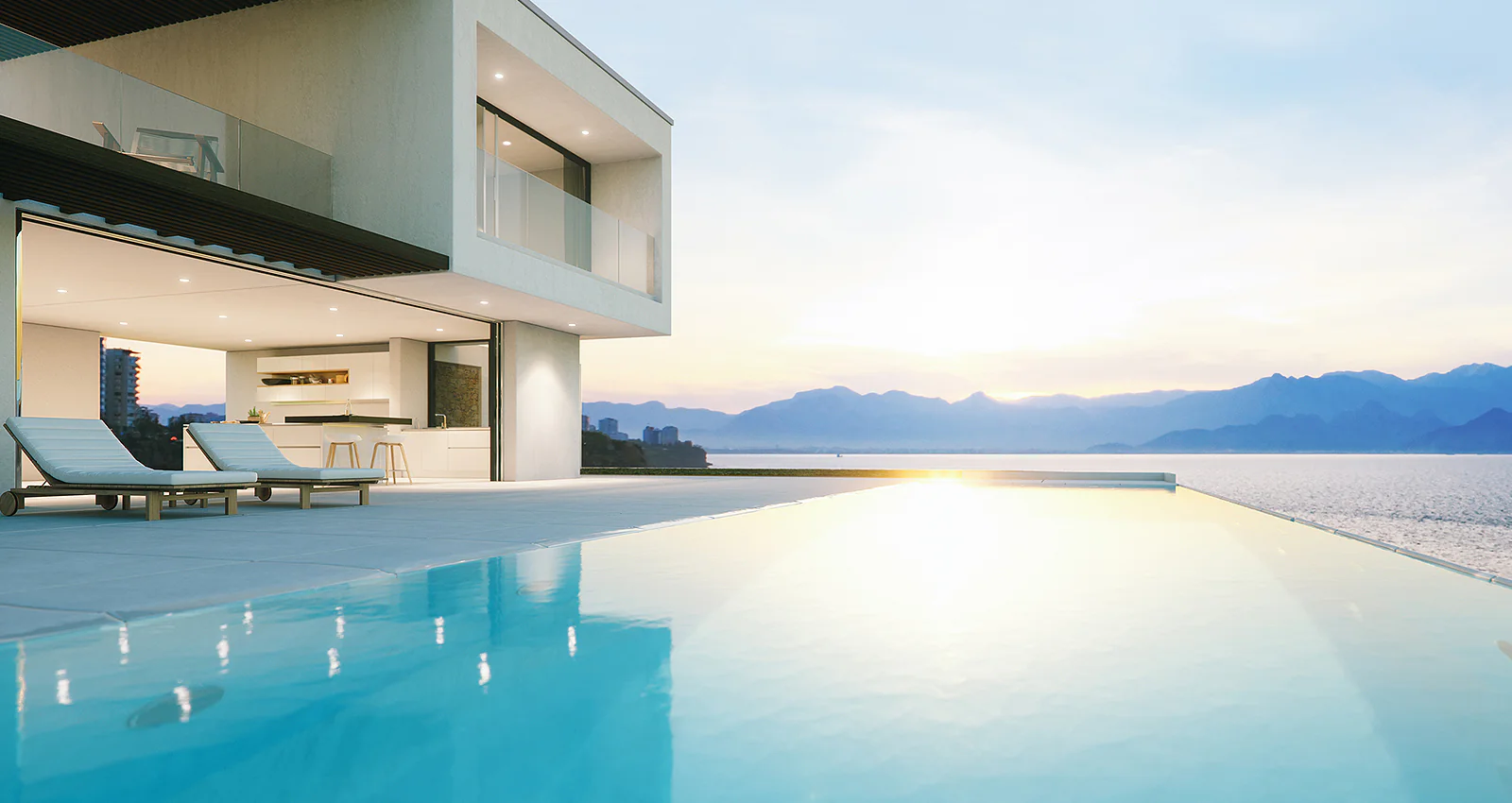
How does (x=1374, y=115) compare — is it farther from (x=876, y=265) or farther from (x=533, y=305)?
(x=533, y=305)

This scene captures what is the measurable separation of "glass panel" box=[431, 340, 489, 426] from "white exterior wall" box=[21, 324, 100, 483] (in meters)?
5.44

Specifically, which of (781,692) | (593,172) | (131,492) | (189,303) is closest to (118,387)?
(189,303)

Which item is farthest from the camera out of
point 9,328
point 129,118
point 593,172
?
point 593,172

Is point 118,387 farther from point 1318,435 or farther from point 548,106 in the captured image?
point 1318,435

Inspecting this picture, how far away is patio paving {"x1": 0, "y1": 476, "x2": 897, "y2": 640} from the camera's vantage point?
3.40 metres

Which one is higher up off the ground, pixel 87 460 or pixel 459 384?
pixel 459 384

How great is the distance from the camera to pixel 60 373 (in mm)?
14586

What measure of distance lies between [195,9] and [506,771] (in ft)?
40.6

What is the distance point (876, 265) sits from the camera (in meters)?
28.6

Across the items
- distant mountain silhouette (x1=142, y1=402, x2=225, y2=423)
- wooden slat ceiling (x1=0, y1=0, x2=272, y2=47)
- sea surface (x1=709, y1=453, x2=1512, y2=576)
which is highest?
wooden slat ceiling (x1=0, y1=0, x2=272, y2=47)

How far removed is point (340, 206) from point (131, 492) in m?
4.57

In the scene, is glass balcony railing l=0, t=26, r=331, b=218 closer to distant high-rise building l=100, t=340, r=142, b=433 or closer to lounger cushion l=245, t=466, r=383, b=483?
lounger cushion l=245, t=466, r=383, b=483

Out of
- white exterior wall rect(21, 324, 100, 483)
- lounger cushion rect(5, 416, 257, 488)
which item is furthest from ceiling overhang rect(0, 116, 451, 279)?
white exterior wall rect(21, 324, 100, 483)

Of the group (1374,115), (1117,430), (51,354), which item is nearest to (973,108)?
(1374,115)
